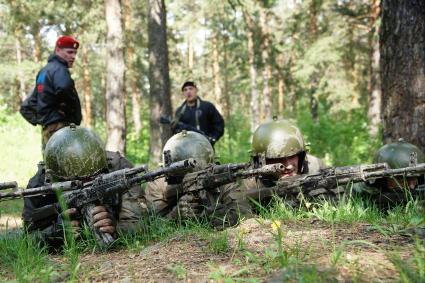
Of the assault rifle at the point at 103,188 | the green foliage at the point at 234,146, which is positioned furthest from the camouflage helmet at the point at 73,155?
the green foliage at the point at 234,146

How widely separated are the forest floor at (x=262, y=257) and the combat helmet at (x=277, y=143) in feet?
4.87

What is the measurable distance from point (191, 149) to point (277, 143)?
0.97 meters

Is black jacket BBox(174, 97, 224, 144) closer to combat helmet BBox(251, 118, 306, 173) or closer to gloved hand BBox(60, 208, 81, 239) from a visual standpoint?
combat helmet BBox(251, 118, 306, 173)

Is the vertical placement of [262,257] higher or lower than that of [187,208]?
higher

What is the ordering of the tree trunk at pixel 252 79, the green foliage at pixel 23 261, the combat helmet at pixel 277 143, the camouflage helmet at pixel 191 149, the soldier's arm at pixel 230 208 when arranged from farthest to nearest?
the tree trunk at pixel 252 79 → the combat helmet at pixel 277 143 → the camouflage helmet at pixel 191 149 → the soldier's arm at pixel 230 208 → the green foliage at pixel 23 261

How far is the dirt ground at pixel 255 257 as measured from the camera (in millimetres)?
2277

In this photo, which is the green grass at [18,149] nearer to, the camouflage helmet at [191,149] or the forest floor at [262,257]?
the camouflage helmet at [191,149]

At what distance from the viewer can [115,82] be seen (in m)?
9.37

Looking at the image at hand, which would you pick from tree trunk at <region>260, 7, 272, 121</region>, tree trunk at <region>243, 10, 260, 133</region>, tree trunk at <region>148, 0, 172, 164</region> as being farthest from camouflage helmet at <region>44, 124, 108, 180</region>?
tree trunk at <region>260, 7, 272, 121</region>

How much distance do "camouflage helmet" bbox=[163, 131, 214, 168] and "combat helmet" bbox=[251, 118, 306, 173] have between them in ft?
1.86

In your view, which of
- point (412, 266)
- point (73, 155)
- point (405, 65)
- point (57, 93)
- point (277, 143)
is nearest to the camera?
point (412, 266)

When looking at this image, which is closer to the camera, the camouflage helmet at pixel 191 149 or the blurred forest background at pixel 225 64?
the camouflage helmet at pixel 191 149

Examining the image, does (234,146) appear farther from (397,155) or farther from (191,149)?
(397,155)

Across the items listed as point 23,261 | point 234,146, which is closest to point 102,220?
point 23,261
